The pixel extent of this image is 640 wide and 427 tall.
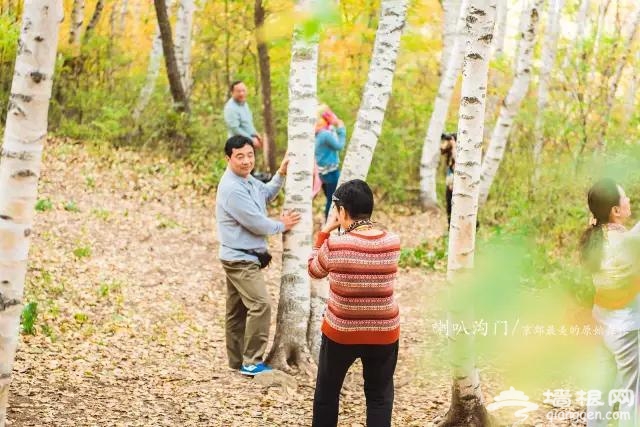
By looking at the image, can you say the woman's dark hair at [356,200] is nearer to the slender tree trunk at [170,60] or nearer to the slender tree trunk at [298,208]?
the slender tree trunk at [298,208]

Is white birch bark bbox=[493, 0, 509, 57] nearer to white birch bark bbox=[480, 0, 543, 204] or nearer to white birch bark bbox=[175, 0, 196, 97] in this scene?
white birch bark bbox=[480, 0, 543, 204]

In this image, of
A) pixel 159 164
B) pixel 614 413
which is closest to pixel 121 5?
pixel 159 164

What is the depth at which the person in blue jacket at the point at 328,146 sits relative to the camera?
1049cm

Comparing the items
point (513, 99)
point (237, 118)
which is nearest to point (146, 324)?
point (237, 118)

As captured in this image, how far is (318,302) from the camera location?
604 centimetres

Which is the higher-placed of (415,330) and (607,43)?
(607,43)

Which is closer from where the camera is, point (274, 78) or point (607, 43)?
point (607, 43)

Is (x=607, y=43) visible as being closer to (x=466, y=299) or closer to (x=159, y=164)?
(x=159, y=164)

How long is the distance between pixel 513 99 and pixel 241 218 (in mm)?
7074

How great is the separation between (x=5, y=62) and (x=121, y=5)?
5938mm

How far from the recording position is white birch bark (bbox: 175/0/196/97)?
15273 millimetres

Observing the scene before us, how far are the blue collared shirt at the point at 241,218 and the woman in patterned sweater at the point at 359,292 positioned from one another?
150cm

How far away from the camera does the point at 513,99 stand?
11234 millimetres

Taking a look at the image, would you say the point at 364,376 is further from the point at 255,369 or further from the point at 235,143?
the point at 235,143
